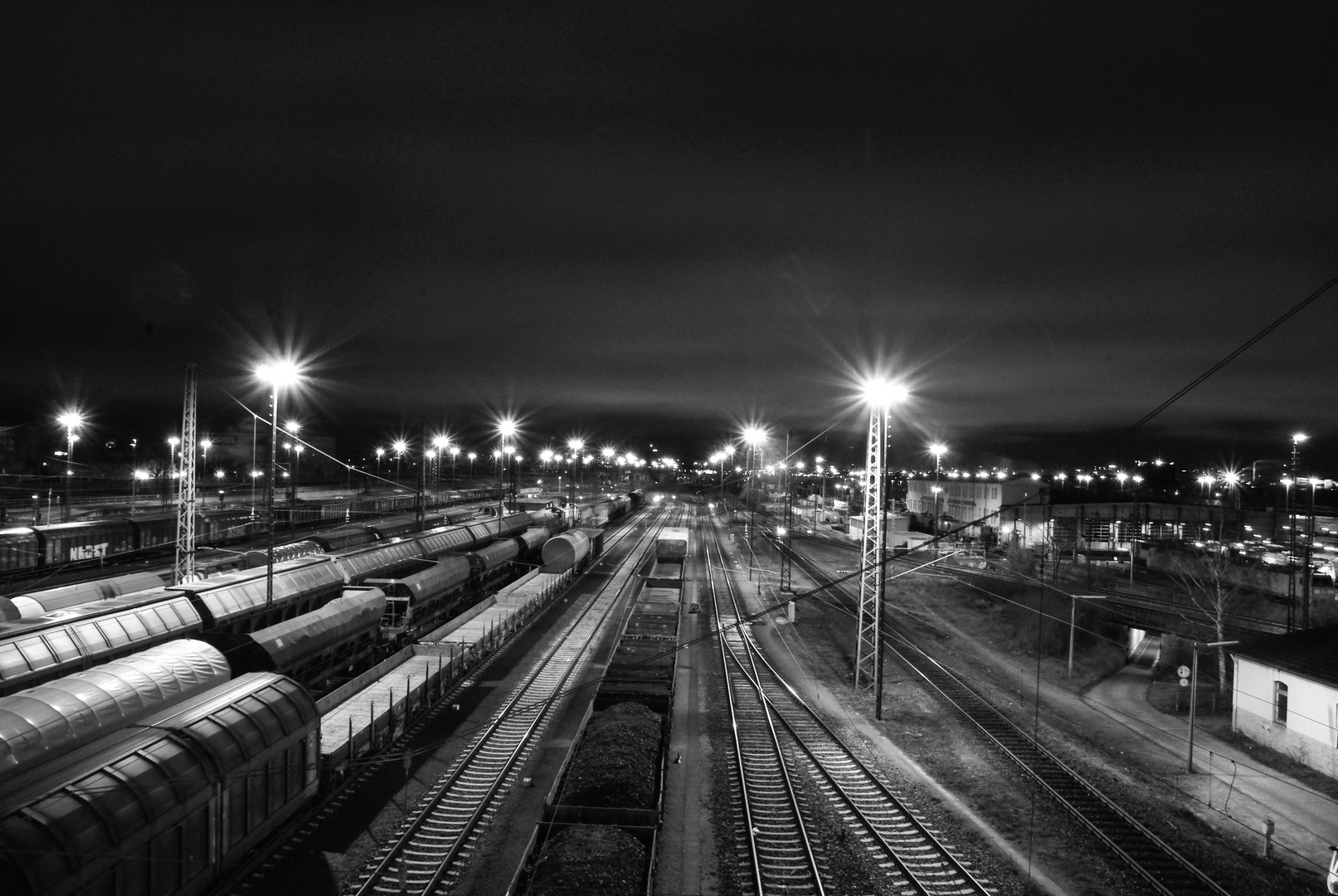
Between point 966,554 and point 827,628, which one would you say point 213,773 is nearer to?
point 827,628

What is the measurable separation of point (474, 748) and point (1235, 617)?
2769cm

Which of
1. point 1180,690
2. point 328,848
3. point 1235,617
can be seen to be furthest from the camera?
point 1235,617

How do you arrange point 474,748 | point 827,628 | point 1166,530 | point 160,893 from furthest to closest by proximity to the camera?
1. point 1166,530
2. point 827,628
3. point 474,748
4. point 160,893

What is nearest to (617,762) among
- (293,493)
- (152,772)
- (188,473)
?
(152,772)

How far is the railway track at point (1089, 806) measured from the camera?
11211 millimetres

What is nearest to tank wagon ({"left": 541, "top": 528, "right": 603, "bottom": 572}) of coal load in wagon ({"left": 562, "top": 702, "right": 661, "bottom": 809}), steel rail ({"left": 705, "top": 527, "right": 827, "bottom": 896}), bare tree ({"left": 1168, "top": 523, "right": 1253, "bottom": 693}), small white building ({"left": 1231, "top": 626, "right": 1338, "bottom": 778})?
steel rail ({"left": 705, "top": 527, "right": 827, "bottom": 896})

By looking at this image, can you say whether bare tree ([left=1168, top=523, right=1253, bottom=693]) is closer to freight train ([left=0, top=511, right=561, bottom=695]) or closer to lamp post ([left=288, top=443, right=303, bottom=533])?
freight train ([left=0, top=511, right=561, bottom=695])

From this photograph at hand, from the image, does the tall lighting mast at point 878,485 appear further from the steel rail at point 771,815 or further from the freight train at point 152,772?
the freight train at point 152,772

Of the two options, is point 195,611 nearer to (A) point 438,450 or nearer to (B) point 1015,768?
(B) point 1015,768

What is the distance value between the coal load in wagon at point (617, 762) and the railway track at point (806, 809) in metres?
2.06

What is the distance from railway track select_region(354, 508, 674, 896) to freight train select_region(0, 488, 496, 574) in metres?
15.9

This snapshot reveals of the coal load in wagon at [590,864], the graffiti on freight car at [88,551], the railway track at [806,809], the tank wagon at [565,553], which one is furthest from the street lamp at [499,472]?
the coal load in wagon at [590,864]

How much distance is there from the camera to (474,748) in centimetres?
1568

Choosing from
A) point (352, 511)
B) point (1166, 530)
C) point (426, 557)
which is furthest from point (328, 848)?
point (1166, 530)
